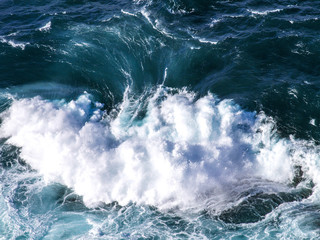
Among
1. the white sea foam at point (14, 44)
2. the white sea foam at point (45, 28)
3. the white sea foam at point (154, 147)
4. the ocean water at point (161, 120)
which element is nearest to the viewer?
the ocean water at point (161, 120)

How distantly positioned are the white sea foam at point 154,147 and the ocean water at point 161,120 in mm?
172

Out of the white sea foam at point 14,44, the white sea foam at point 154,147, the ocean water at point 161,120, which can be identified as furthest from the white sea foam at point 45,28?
the white sea foam at point 154,147

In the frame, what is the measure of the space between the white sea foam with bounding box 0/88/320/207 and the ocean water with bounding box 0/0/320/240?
6.8 inches

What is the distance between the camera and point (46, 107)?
5591 cm

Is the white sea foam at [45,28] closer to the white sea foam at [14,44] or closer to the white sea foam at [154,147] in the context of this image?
the white sea foam at [14,44]

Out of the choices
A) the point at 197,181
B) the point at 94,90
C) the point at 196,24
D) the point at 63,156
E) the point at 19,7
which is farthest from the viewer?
the point at 19,7

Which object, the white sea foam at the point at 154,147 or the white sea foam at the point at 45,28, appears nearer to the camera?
the white sea foam at the point at 154,147

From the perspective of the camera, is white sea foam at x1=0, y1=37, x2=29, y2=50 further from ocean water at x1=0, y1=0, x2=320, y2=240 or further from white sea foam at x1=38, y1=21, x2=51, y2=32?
white sea foam at x1=38, y1=21, x2=51, y2=32

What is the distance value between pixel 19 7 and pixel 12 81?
2376cm

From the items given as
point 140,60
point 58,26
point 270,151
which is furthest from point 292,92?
point 58,26

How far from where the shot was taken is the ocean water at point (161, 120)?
1695 inches

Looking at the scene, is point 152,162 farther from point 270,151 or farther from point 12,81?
point 12,81

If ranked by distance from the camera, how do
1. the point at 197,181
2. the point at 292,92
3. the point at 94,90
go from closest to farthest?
1. the point at 197,181
2. the point at 292,92
3. the point at 94,90

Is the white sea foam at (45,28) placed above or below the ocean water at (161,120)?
above
